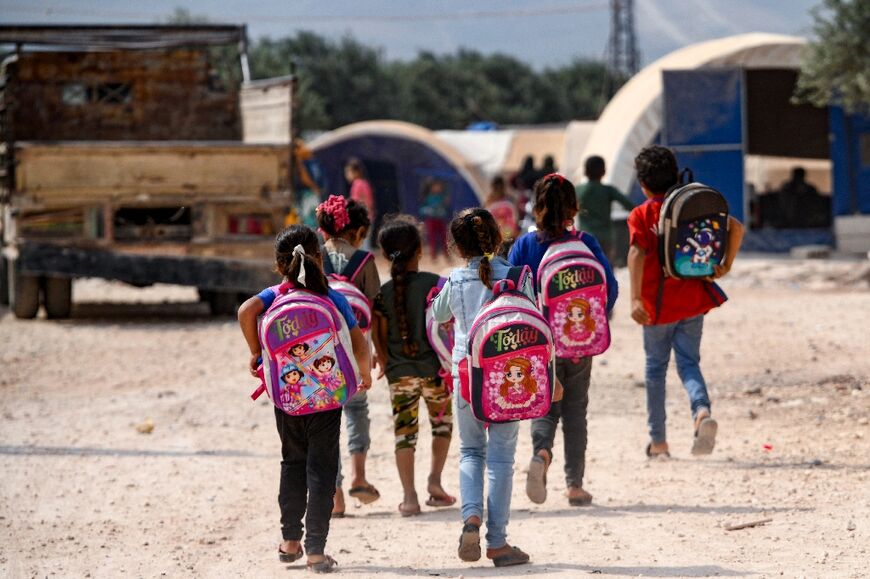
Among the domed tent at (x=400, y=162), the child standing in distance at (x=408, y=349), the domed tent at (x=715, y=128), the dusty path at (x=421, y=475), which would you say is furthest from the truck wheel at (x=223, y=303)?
the domed tent at (x=400, y=162)

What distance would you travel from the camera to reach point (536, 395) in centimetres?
531

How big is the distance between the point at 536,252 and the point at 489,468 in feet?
4.15

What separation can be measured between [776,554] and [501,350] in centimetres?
123

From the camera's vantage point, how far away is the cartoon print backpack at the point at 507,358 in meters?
5.21

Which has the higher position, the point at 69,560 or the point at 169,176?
the point at 169,176

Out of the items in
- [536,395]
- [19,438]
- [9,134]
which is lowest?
[19,438]

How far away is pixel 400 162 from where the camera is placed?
2909 cm

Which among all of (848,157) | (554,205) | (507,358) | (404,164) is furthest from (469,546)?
(404,164)

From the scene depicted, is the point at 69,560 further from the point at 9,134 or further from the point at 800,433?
the point at 9,134

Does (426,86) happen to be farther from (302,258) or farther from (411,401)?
(302,258)

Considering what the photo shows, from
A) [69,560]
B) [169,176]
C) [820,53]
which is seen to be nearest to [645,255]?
[69,560]

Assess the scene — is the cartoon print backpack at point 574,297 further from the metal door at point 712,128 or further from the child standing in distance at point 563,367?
the metal door at point 712,128

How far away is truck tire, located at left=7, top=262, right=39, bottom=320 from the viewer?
574 inches

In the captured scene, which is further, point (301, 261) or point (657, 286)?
point (657, 286)
